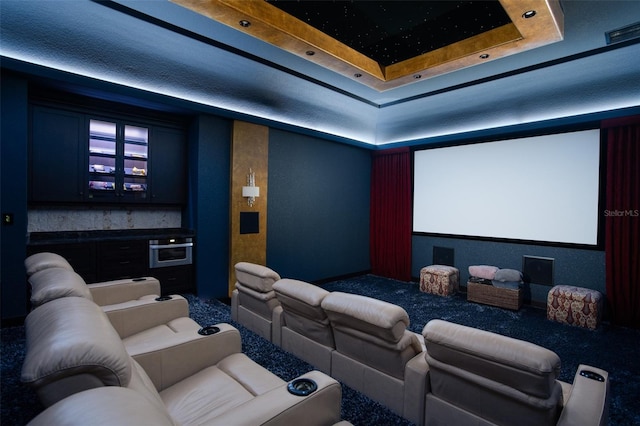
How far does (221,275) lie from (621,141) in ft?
18.8

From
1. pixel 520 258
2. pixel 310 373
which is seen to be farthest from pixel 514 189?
pixel 310 373

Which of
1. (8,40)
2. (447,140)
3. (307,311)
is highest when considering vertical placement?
(8,40)

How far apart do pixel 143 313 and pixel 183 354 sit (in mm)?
907

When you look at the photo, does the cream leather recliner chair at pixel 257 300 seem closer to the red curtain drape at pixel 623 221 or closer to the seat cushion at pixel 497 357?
the seat cushion at pixel 497 357

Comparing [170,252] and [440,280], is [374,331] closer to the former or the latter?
[170,252]

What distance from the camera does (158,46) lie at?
159 inches

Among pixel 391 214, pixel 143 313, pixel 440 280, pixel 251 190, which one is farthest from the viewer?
pixel 391 214

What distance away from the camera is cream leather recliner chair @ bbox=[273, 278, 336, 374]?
89.0 inches

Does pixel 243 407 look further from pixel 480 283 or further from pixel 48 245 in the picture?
pixel 480 283

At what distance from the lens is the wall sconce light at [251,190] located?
488cm

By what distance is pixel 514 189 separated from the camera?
519 cm

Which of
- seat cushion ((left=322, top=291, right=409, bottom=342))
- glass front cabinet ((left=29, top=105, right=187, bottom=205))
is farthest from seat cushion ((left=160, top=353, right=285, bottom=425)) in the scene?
glass front cabinet ((left=29, top=105, right=187, bottom=205))

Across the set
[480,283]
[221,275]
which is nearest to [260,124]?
[221,275]

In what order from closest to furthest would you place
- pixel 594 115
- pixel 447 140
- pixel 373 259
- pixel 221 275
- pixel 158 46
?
pixel 158 46 → pixel 594 115 → pixel 221 275 → pixel 447 140 → pixel 373 259
